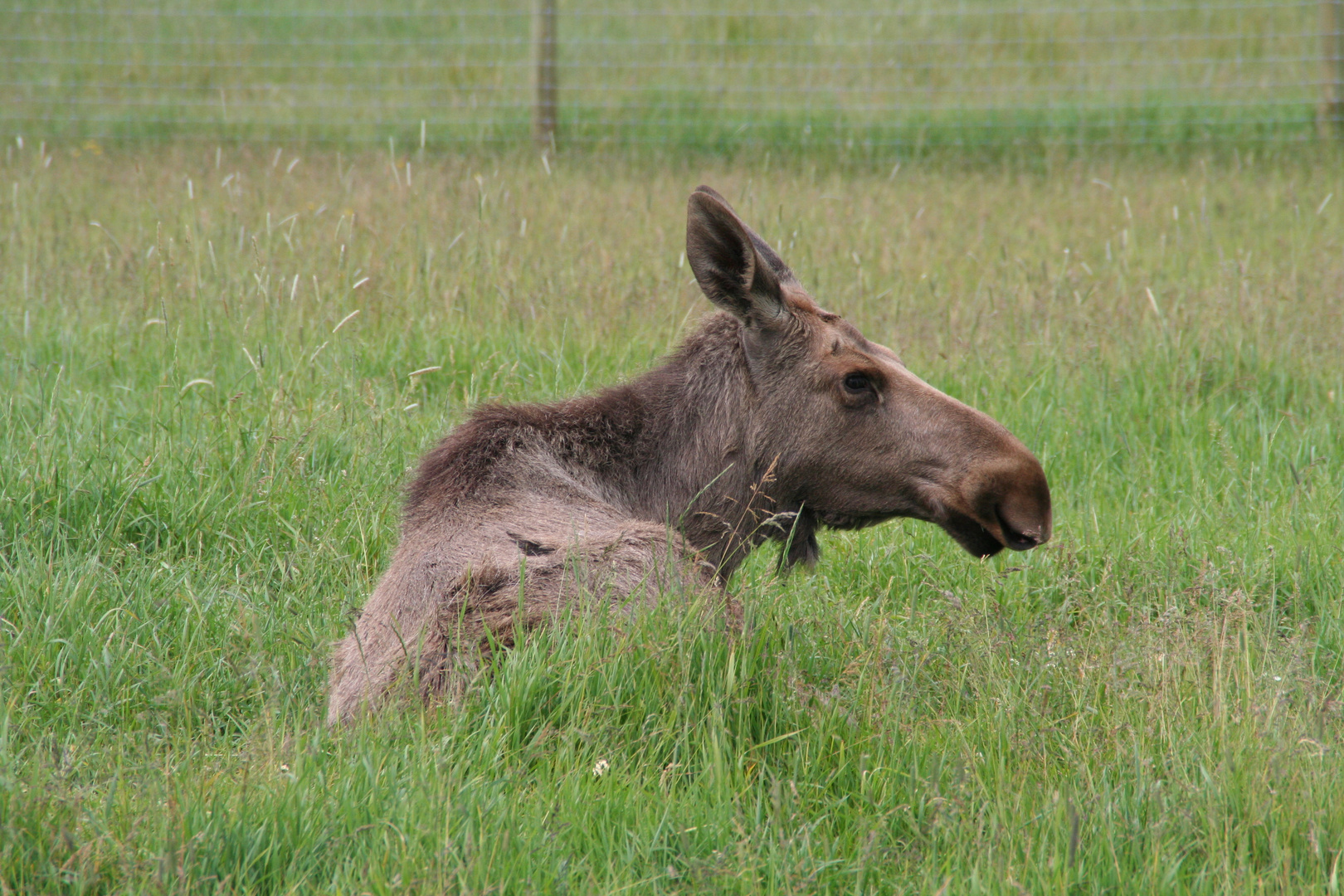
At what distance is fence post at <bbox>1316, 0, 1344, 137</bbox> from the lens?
12906 mm

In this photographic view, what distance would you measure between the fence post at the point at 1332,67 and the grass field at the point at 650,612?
403 centimetres

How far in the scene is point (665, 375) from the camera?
450 centimetres

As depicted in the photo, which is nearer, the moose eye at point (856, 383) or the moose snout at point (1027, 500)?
the moose snout at point (1027, 500)

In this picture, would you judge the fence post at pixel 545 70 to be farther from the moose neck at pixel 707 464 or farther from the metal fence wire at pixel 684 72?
the moose neck at pixel 707 464

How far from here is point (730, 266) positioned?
4320 mm

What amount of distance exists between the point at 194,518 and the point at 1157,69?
1382cm

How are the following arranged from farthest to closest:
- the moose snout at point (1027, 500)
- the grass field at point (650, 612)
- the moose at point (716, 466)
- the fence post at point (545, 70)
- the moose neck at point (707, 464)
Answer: the fence post at point (545, 70) → the moose neck at point (707, 464) → the moose snout at point (1027, 500) → the moose at point (716, 466) → the grass field at point (650, 612)

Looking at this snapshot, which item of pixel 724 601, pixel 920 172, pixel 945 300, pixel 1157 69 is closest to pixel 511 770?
pixel 724 601

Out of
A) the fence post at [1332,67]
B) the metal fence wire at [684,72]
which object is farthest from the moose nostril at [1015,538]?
the fence post at [1332,67]

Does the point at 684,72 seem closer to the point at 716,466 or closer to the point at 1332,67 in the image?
the point at 1332,67


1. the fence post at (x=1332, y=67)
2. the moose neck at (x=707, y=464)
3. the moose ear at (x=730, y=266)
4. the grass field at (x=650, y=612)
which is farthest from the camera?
the fence post at (x=1332, y=67)

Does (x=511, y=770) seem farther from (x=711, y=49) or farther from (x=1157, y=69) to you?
(x=1157, y=69)

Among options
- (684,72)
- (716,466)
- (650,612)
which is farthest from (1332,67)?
(650,612)

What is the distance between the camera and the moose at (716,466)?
141 inches
